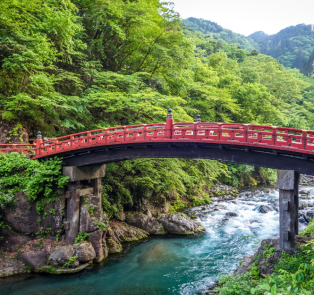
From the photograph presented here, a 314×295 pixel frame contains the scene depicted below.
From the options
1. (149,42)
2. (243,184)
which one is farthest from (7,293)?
(243,184)

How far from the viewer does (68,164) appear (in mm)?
15977

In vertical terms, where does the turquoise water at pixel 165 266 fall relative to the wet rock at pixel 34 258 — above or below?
below

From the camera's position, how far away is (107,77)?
1948cm

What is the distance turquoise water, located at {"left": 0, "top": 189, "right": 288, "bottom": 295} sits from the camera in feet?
39.4

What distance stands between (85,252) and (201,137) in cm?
910

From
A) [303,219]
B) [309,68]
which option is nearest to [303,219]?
[303,219]

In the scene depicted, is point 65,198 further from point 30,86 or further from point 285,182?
point 285,182

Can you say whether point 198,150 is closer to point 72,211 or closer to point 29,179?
point 72,211

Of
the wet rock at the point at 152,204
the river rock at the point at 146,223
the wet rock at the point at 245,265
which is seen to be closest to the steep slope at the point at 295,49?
the wet rock at the point at 152,204

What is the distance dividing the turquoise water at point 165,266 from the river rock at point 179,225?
0.59 m

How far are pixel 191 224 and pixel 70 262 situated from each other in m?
9.41

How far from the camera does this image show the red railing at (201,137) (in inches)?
419

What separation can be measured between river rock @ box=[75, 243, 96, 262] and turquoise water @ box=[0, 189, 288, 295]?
627 mm

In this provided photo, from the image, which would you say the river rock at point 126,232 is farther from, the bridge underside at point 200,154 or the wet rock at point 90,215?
the bridge underside at point 200,154
